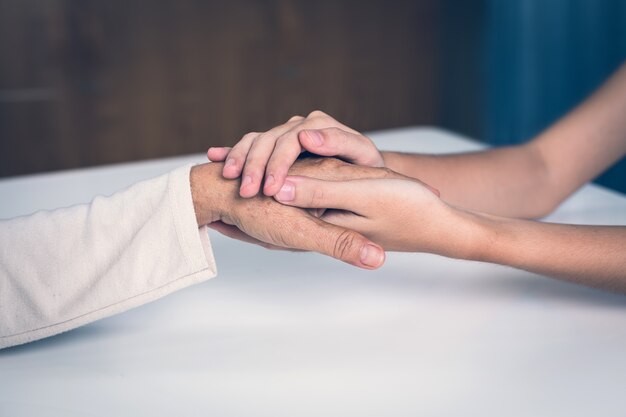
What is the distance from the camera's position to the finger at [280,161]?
937mm

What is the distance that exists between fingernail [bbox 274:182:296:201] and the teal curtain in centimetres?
150

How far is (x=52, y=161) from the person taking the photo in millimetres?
2771

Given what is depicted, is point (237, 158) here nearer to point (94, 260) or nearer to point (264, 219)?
point (264, 219)

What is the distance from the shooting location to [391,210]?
3.01 feet

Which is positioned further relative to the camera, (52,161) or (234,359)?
(52,161)

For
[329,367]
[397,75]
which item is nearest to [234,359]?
[329,367]

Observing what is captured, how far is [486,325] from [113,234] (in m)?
0.42

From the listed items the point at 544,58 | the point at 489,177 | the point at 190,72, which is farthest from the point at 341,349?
the point at 190,72

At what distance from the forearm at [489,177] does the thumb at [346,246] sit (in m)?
0.25

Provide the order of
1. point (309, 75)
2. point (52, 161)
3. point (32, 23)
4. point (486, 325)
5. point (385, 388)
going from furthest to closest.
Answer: point (309, 75) → point (52, 161) → point (32, 23) → point (486, 325) → point (385, 388)

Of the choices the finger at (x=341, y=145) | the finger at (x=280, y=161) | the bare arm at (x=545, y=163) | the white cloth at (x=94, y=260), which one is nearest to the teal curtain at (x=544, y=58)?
the bare arm at (x=545, y=163)

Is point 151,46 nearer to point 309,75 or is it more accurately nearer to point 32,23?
point 32,23

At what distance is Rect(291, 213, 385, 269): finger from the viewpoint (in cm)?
86

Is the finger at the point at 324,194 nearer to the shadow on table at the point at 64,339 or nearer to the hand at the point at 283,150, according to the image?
the hand at the point at 283,150
